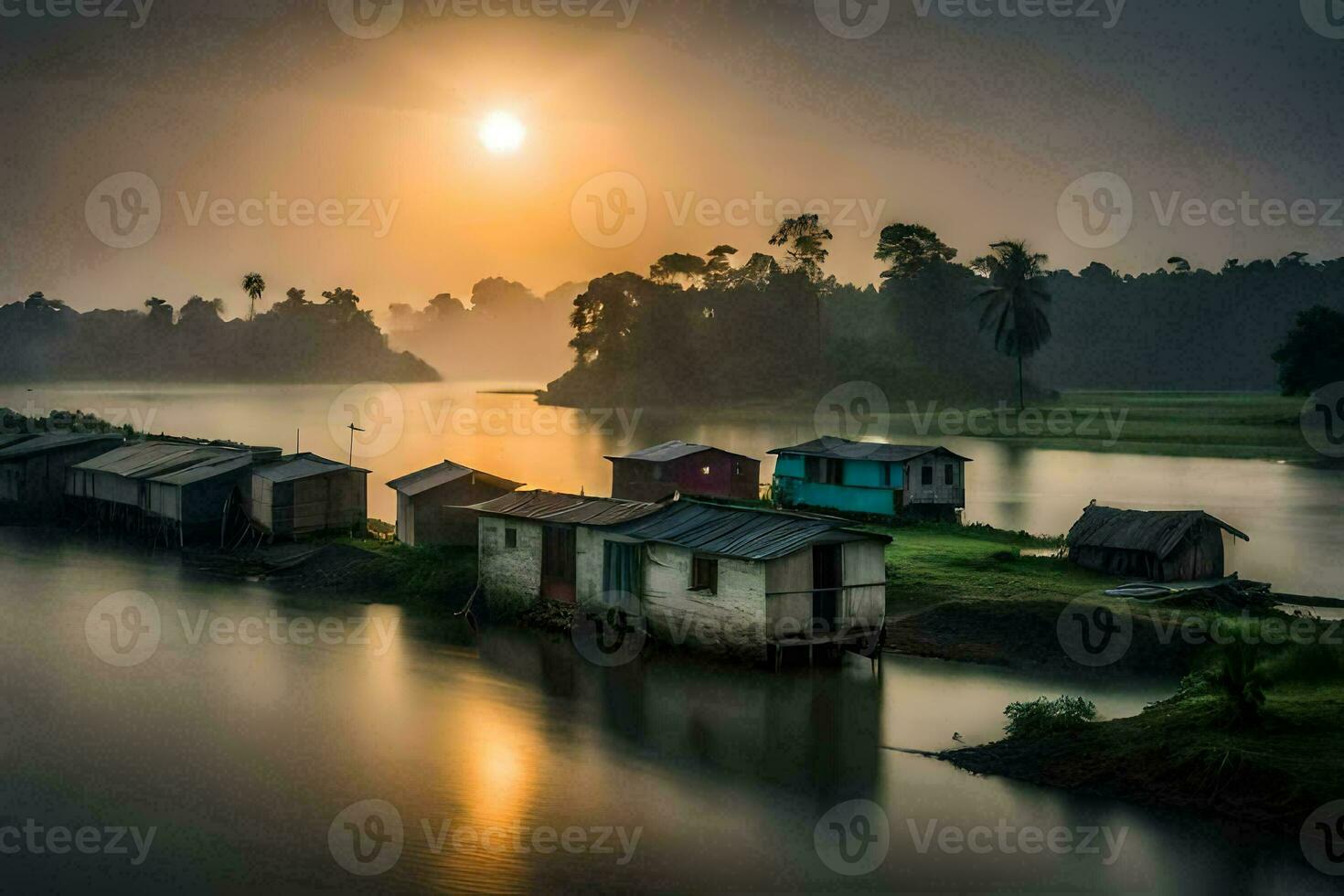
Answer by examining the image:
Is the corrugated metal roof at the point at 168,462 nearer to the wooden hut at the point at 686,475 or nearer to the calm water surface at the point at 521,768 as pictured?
the calm water surface at the point at 521,768

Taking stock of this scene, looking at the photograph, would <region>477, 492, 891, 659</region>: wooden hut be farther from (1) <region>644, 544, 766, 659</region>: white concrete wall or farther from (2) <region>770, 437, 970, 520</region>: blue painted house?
(2) <region>770, 437, 970, 520</region>: blue painted house

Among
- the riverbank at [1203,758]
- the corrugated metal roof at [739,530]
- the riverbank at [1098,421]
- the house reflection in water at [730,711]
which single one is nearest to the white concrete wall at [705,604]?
the corrugated metal roof at [739,530]

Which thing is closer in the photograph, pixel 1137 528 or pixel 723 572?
pixel 723 572

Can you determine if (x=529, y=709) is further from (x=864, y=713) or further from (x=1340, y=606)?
(x=1340, y=606)

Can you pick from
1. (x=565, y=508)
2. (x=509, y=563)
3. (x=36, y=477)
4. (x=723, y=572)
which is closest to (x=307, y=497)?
(x=509, y=563)

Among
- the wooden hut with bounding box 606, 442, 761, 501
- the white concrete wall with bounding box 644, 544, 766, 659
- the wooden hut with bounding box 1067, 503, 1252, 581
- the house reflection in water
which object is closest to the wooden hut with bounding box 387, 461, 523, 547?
the wooden hut with bounding box 606, 442, 761, 501

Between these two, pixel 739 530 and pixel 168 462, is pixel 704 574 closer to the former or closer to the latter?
pixel 739 530
